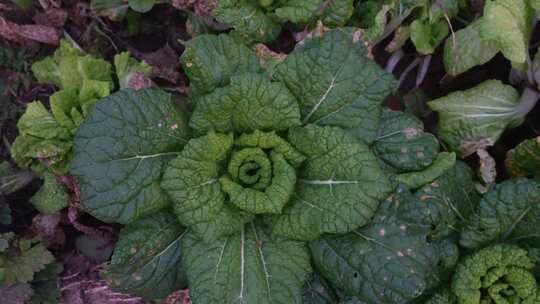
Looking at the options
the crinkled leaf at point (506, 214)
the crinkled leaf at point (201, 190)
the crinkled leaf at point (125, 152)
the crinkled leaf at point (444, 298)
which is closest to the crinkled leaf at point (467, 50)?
the crinkled leaf at point (506, 214)

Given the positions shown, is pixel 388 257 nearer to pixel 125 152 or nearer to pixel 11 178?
pixel 125 152

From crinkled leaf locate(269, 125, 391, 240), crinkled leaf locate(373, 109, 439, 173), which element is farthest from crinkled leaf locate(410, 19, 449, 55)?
crinkled leaf locate(269, 125, 391, 240)

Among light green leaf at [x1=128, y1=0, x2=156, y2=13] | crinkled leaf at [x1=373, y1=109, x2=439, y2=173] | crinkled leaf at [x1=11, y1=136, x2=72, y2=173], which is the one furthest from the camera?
light green leaf at [x1=128, y1=0, x2=156, y2=13]

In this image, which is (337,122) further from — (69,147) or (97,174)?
(69,147)

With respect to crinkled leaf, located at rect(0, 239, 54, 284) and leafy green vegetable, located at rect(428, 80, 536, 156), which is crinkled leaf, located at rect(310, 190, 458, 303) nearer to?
leafy green vegetable, located at rect(428, 80, 536, 156)

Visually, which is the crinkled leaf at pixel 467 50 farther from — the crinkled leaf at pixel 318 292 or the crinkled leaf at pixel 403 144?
the crinkled leaf at pixel 318 292

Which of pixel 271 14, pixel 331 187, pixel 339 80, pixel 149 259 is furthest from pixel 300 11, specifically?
pixel 149 259

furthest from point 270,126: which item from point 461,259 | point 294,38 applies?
point 461,259
